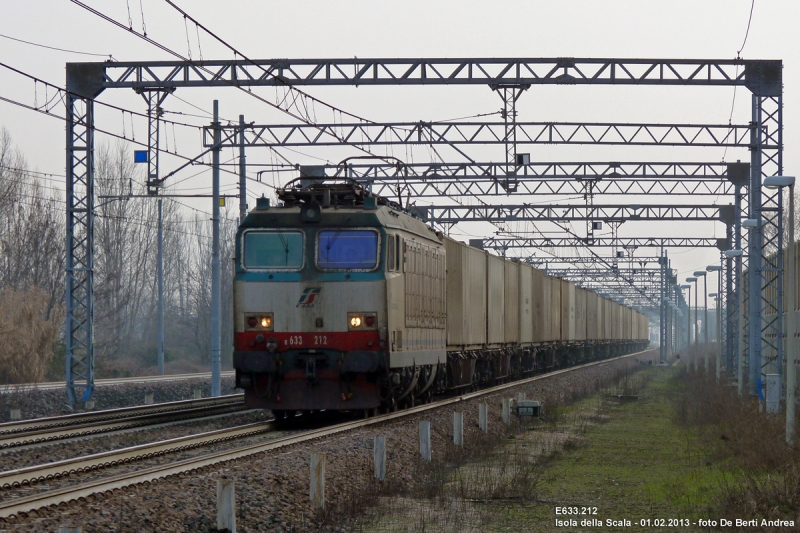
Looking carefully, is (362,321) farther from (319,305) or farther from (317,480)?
(317,480)

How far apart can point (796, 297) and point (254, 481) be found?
20.3 meters

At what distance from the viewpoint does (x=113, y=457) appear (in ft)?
44.1

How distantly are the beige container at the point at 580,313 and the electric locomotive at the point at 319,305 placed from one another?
Result: 32.5m

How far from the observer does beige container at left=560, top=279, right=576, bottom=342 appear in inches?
1786

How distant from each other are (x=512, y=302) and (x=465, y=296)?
7925 mm

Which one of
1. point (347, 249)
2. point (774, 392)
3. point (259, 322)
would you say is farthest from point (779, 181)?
point (259, 322)

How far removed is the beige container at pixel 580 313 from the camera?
50094 millimetres

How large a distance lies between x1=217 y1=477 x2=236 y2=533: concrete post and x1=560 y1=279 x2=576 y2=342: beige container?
120ft

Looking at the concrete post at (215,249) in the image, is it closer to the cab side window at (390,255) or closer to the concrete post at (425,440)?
the cab side window at (390,255)

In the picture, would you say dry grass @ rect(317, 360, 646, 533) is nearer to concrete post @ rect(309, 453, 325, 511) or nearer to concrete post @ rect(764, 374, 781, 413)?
concrete post @ rect(309, 453, 325, 511)

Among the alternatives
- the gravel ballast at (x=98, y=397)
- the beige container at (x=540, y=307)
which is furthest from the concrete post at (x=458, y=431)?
the beige container at (x=540, y=307)

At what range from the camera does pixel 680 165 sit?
3997cm

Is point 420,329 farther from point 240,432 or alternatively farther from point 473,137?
point 473,137

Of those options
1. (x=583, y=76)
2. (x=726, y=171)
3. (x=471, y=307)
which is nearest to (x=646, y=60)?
(x=583, y=76)
